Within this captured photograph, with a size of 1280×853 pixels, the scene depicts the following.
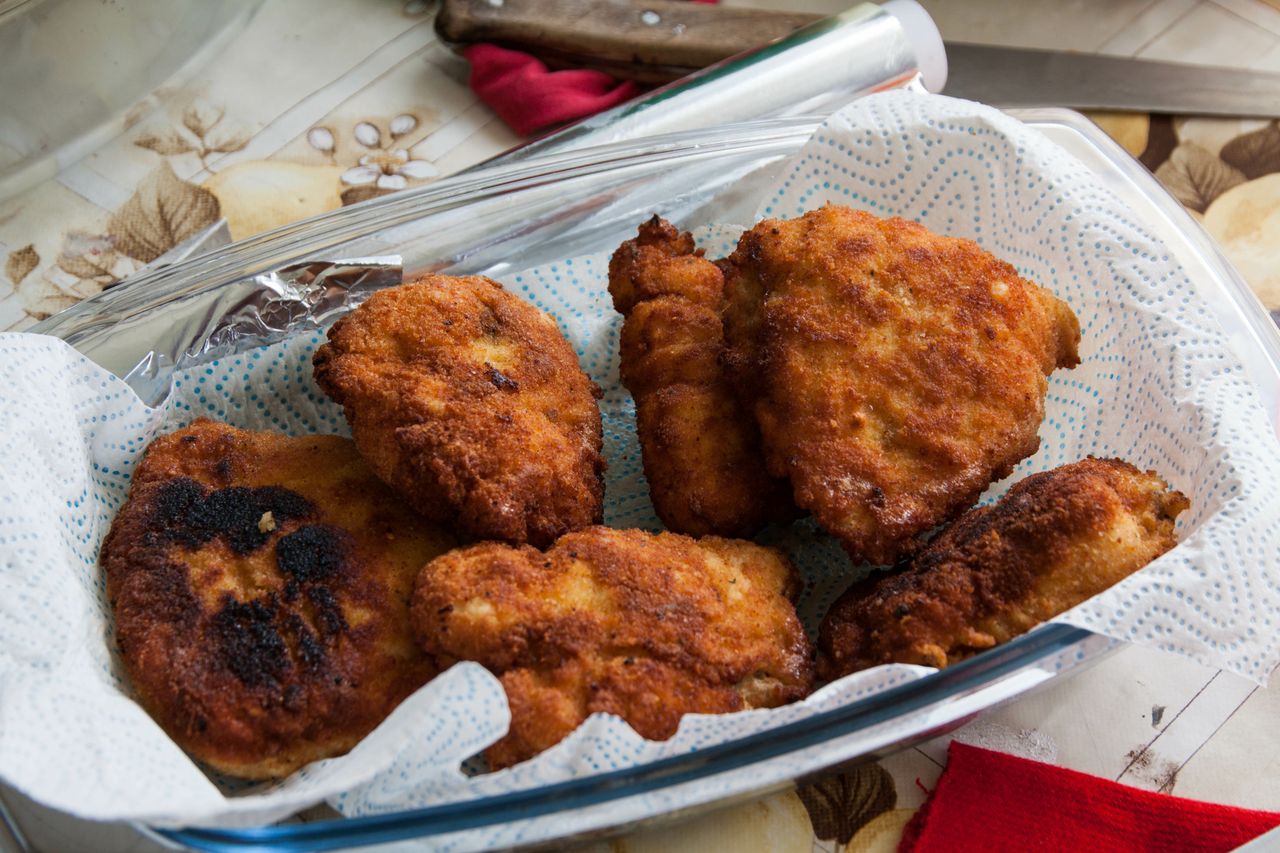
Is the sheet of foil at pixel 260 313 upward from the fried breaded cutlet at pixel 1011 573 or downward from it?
downward

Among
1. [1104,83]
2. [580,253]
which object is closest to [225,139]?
[580,253]

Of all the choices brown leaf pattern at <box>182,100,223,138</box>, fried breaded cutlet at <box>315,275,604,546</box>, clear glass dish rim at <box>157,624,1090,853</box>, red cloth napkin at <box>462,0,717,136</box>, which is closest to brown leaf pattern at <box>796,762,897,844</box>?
clear glass dish rim at <box>157,624,1090,853</box>

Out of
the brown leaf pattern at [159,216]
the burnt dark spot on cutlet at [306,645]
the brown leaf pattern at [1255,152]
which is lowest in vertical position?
the brown leaf pattern at [159,216]

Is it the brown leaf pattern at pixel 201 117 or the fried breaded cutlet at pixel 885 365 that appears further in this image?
the brown leaf pattern at pixel 201 117

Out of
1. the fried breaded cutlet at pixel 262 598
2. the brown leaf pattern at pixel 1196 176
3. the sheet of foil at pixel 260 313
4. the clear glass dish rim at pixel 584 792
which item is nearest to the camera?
the clear glass dish rim at pixel 584 792

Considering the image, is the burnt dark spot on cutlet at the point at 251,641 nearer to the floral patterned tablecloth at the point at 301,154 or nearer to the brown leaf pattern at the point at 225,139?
the floral patterned tablecloth at the point at 301,154

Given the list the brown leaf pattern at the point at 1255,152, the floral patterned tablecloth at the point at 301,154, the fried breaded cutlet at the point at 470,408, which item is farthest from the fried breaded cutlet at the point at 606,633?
the brown leaf pattern at the point at 1255,152

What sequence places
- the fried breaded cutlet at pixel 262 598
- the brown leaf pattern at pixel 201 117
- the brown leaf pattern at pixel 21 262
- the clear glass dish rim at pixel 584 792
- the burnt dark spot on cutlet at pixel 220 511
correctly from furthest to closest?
the brown leaf pattern at pixel 201 117 < the brown leaf pattern at pixel 21 262 < the burnt dark spot on cutlet at pixel 220 511 < the fried breaded cutlet at pixel 262 598 < the clear glass dish rim at pixel 584 792
